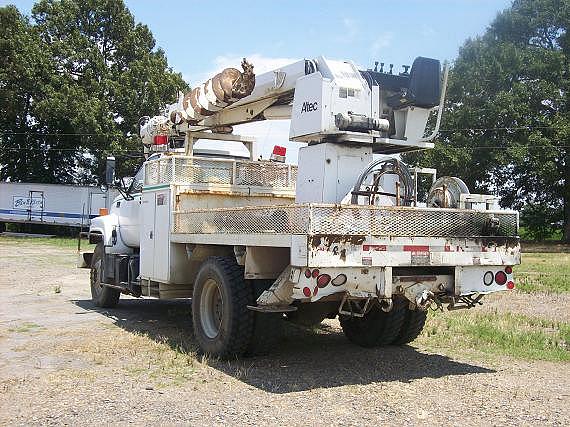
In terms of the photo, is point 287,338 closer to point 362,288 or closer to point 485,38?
point 362,288

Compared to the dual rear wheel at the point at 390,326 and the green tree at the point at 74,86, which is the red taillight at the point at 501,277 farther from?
the green tree at the point at 74,86

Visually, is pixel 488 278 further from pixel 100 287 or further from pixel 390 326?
pixel 100 287

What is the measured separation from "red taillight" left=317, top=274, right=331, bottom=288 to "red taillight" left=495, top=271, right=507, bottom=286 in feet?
6.28

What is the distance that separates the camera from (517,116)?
35.1 meters

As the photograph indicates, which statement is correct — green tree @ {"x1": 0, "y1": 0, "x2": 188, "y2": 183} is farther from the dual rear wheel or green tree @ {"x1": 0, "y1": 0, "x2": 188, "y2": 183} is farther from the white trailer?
the dual rear wheel

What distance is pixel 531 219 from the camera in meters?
40.3

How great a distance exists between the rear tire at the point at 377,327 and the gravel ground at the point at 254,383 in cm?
14

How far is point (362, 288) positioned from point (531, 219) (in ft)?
120

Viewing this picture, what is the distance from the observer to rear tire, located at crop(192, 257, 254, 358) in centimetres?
696

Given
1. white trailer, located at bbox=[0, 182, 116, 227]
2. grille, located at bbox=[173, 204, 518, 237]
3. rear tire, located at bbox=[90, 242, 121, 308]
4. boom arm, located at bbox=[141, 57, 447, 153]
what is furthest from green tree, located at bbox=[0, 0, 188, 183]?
grille, located at bbox=[173, 204, 518, 237]

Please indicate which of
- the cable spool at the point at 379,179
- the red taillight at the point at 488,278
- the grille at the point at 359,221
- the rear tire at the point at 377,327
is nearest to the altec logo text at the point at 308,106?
the cable spool at the point at 379,179

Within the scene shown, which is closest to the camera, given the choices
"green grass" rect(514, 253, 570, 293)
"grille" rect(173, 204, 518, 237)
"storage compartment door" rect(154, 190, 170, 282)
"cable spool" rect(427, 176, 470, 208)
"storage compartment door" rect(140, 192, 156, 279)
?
"grille" rect(173, 204, 518, 237)

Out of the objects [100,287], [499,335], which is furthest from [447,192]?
[100,287]

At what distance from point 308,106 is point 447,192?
179 cm
